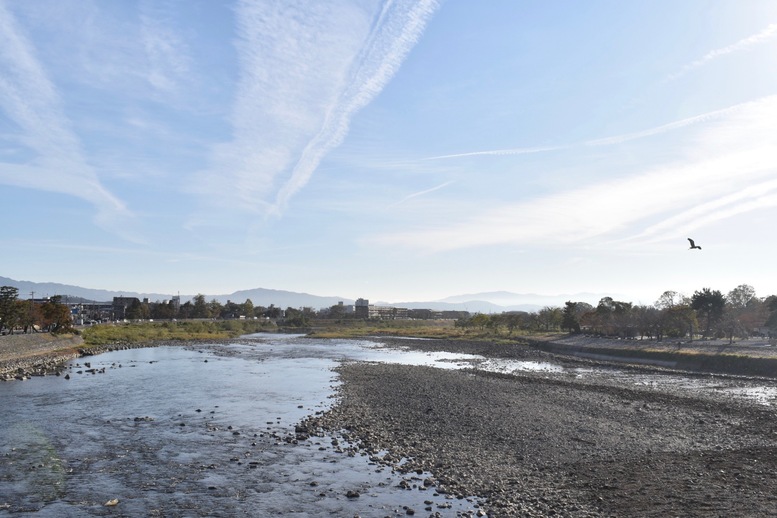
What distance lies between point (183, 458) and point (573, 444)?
1459cm

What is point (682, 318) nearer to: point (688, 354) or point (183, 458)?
point (688, 354)

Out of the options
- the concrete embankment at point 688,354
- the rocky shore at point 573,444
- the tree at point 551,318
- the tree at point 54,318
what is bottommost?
the rocky shore at point 573,444

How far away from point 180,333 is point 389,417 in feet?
299

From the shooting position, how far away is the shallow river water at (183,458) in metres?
13.8

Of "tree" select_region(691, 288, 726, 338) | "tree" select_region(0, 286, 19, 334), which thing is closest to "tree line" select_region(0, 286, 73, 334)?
"tree" select_region(0, 286, 19, 334)

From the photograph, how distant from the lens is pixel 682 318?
75062mm

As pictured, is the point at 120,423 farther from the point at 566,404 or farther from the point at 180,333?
the point at 180,333

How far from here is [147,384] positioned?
123 feet

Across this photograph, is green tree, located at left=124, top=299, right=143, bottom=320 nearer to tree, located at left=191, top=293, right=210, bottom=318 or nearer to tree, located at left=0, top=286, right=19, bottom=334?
tree, located at left=191, top=293, right=210, bottom=318

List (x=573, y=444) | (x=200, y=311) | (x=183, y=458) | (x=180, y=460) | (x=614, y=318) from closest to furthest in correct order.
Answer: (x=180, y=460) → (x=183, y=458) → (x=573, y=444) → (x=614, y=318) → (x=200, y=311)

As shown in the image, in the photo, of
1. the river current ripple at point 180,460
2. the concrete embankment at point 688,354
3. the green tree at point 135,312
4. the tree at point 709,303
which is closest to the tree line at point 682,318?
the tree at point 709,303

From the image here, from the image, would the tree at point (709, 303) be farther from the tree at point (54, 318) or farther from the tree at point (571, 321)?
the tree at point (54, 318)

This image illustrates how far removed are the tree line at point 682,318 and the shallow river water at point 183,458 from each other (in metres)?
42.3

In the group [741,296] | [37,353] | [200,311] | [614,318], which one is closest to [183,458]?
[37,353]
